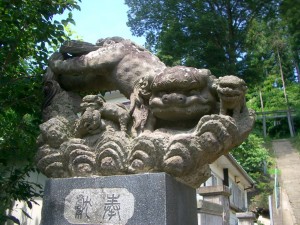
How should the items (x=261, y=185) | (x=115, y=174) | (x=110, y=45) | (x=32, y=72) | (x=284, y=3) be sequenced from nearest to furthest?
1. (x=115, y=174)
2. (x=110, y=45)
3. (x=32, y=72)
4. (x=284, y=3)
5. (x=261, y=185)

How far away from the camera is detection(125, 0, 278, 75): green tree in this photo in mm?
13508

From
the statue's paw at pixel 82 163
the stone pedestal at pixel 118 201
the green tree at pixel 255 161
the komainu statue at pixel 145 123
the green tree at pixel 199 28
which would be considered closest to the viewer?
the stone pedestal at pixel 118 201

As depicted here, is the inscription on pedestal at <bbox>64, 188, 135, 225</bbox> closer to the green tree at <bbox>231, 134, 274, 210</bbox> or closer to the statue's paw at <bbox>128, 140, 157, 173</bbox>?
the statue's paw at <bbox>128, 140, 157, 173</bbox>

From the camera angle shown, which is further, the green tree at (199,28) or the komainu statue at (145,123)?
the green tree at (199,28)

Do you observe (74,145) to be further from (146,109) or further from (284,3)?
(284,3)

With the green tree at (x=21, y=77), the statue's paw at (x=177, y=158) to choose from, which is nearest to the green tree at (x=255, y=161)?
the green tree at (x=21, y=77)

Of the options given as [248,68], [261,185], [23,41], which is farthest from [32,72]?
[261,185]

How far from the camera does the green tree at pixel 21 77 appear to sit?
4184 mm

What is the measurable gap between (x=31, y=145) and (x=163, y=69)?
2129mm

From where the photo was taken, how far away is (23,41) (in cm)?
449

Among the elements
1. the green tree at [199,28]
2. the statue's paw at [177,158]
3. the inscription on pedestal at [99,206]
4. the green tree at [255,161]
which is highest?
the green tree at [199,28]

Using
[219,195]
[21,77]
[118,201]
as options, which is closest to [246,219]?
[219,195]

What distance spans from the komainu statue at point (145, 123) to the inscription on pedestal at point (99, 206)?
16cm

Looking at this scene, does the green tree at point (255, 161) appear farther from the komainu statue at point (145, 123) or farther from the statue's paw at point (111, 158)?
the statue's paw at point (111, 158)
